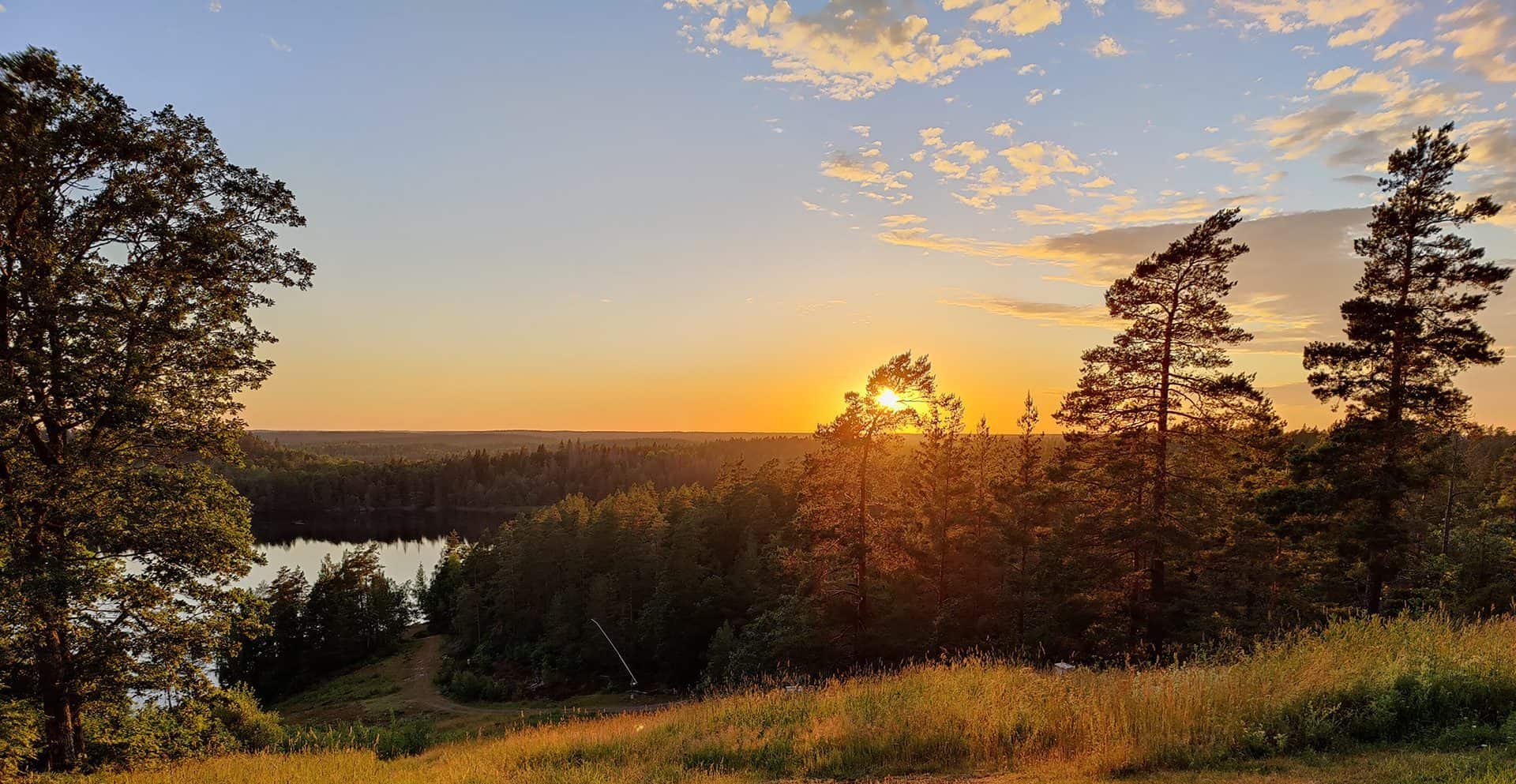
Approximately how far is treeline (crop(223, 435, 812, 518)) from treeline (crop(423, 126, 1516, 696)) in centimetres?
10005

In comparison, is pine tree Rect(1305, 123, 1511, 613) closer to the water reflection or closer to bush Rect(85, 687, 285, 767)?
bush Rect(85, 687, 285, 767)

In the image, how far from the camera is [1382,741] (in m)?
6.86

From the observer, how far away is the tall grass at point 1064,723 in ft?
23.1

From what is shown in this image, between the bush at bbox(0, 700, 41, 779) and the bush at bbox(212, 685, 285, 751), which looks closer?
the bush at bbox(0, 700, 41, 779)

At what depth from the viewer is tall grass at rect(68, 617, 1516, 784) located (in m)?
7.05

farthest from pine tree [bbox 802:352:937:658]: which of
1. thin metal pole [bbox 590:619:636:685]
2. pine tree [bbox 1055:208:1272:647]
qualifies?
thin metal pole [bbox 590:619:636:685]

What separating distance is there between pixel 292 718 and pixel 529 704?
1789cm

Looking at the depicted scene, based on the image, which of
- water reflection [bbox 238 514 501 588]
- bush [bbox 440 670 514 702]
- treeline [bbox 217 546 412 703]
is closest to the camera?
bush [bbox 440 670 514 702]

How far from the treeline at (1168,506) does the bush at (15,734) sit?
727 inches

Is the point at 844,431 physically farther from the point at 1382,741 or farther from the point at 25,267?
the point at 25,267

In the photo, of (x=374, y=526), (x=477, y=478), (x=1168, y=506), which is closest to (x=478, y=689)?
(x=1168, y=506)

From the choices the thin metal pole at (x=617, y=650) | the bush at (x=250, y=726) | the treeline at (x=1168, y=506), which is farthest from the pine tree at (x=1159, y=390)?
the thin metal pole at (x=617, y=650)

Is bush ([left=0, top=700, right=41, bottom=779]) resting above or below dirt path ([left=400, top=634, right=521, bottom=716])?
above

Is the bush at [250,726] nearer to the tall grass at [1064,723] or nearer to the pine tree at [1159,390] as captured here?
the tall grass at [1064,723]
